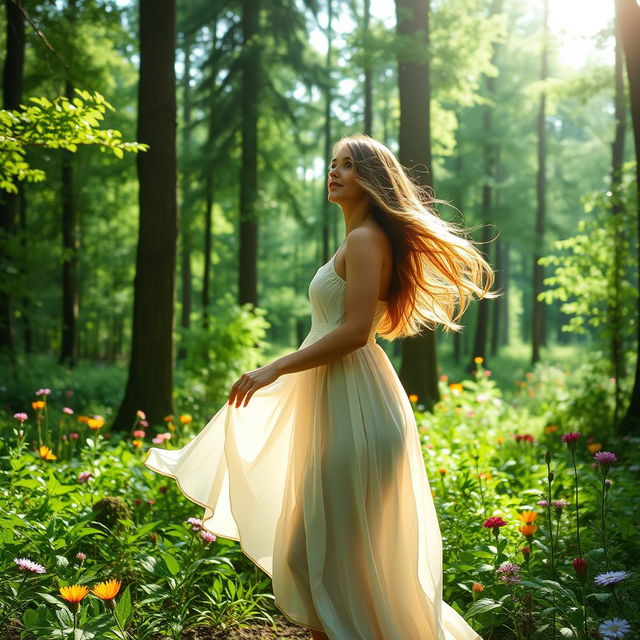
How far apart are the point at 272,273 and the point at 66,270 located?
18.6 m

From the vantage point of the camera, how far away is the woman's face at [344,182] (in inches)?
121

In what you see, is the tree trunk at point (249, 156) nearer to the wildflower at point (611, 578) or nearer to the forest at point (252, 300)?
the forest at point (252, 300)

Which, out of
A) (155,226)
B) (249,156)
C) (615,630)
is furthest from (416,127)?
(615,630)

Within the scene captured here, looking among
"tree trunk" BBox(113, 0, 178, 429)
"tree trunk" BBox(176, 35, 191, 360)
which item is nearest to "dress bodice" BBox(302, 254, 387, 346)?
"tree trunk" BBox(113, 0, 178, 429)

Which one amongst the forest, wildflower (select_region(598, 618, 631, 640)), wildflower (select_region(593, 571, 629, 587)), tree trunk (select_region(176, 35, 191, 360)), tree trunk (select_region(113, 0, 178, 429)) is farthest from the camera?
tree trunk (select_region(176, 35, 191, 360))

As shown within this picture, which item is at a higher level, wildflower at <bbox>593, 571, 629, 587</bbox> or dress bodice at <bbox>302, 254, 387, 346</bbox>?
dress bodice at <bbox>302, 254, 387, 346</bbox>

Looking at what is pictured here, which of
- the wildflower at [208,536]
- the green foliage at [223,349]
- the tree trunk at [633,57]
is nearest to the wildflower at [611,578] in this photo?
the wildflower at [208,536]

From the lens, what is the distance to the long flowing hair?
303 cm

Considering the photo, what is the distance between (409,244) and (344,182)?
16.6 inches

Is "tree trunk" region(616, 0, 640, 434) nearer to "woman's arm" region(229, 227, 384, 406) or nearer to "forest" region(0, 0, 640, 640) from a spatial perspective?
"forest" region(0, 0, 640, 640)

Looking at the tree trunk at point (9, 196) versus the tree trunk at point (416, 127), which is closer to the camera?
the tree trunk at point (416, 127)

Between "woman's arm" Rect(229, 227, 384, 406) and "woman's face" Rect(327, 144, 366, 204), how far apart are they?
268 mm

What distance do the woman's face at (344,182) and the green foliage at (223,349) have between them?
25.9ft

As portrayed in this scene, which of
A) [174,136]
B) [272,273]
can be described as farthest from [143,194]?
[272,273]
